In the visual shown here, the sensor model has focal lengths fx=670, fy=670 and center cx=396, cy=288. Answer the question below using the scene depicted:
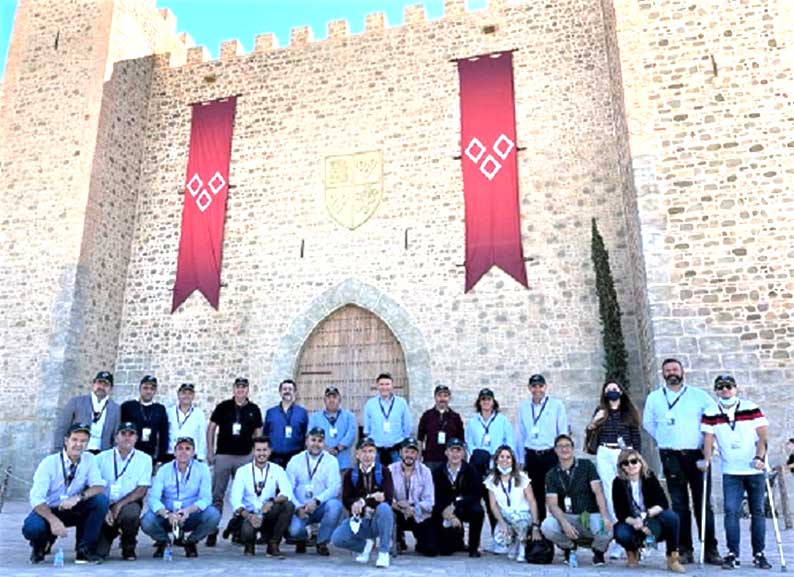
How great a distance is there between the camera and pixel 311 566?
4488mm

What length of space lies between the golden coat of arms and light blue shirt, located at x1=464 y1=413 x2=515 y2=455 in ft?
18.6

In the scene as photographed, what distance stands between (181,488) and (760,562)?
4.15 metres

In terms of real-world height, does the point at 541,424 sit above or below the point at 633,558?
above

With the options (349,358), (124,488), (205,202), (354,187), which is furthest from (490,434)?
(205,202)

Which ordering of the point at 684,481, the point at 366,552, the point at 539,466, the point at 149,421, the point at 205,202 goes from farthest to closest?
the point at 205,202, the point at 149,421, the point at 539,466, the point at 684,481, the point at 366,552

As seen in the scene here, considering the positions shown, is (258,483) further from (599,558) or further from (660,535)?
(660,535)

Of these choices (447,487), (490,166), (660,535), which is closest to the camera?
(660,535)

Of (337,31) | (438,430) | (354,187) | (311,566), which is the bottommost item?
(311,566)

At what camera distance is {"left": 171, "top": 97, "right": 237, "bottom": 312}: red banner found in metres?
11.5

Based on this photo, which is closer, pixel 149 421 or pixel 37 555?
pixel 37 555

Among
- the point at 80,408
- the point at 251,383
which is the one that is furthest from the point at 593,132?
the point at 80,408

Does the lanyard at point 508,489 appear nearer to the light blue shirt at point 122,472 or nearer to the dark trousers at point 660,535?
the dark trousers at point 660,535

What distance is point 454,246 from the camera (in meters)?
10.4

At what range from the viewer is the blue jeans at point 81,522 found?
14.9 feet
